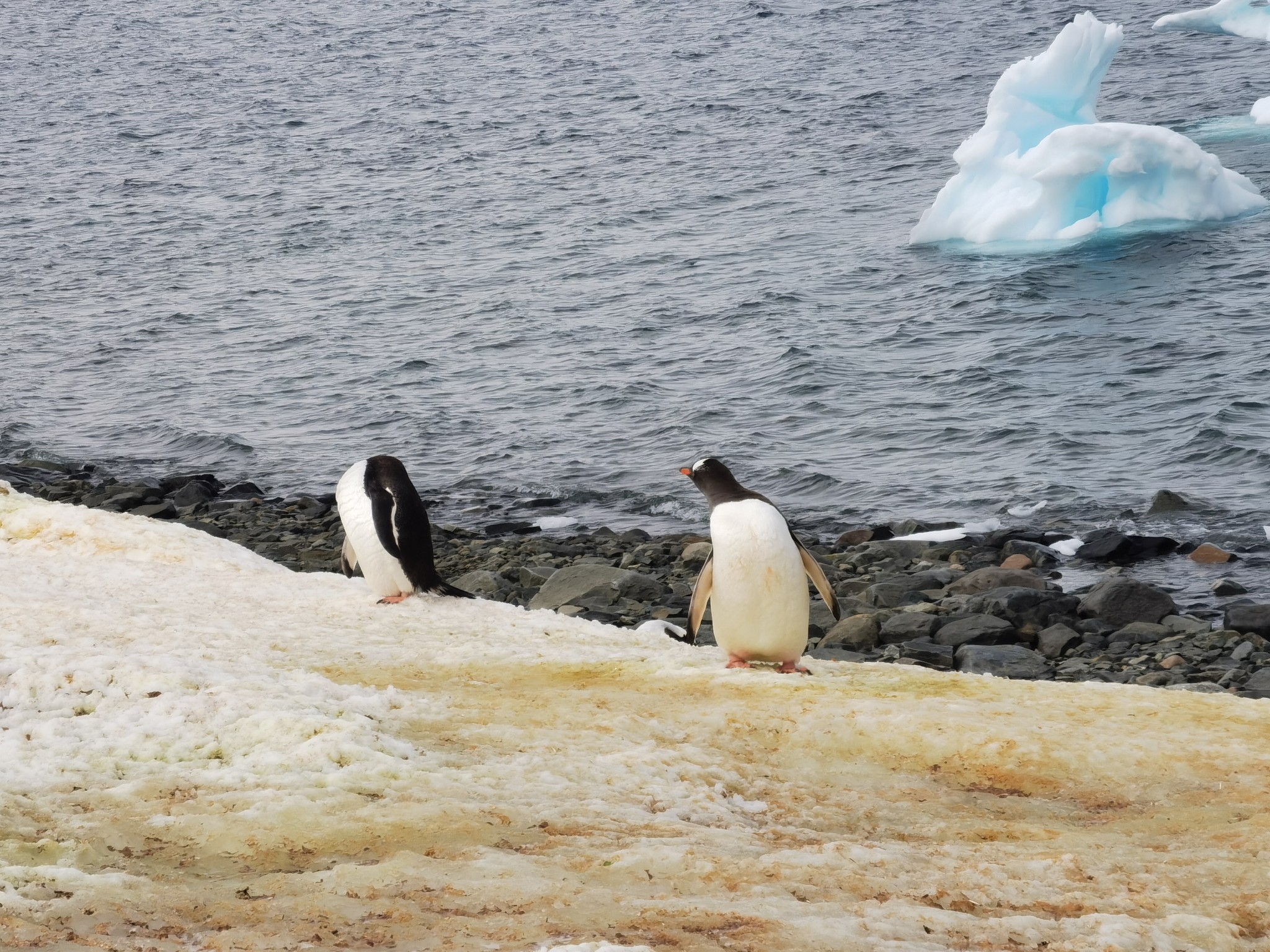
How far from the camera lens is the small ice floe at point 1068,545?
13.1 meters

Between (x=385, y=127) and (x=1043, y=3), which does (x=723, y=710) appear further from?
(x=1043, y=3)

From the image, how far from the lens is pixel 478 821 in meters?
3.93

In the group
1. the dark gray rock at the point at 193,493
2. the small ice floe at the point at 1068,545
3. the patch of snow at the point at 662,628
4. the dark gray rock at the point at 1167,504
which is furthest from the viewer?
the dark gray rock at the point at 193,493

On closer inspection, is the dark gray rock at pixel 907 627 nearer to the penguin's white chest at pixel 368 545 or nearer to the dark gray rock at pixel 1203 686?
the dark gray rock at pixel 1203 686

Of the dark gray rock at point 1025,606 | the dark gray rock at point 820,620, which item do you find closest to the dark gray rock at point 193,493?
the dark gray rock at point 820,620

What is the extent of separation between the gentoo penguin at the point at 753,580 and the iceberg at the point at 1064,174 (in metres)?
18.1

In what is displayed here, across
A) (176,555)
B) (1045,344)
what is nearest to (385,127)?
(1045,344)

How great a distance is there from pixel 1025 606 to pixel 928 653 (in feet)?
4.26

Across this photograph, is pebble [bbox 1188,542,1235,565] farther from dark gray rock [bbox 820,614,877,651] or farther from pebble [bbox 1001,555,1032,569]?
dark gray rock [bbox 820,614,877,651]

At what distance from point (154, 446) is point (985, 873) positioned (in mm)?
19073

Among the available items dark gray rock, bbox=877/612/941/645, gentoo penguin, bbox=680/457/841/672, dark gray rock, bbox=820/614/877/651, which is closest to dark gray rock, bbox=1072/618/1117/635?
dark gray rock, bbox=877/612/941/645

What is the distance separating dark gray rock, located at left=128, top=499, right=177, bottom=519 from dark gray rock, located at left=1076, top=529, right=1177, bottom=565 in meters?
10.4

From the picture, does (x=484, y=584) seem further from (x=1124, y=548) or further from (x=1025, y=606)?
(x=1124, y=548)

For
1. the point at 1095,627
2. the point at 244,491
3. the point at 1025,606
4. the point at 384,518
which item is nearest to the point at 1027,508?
the point at 1025,606
